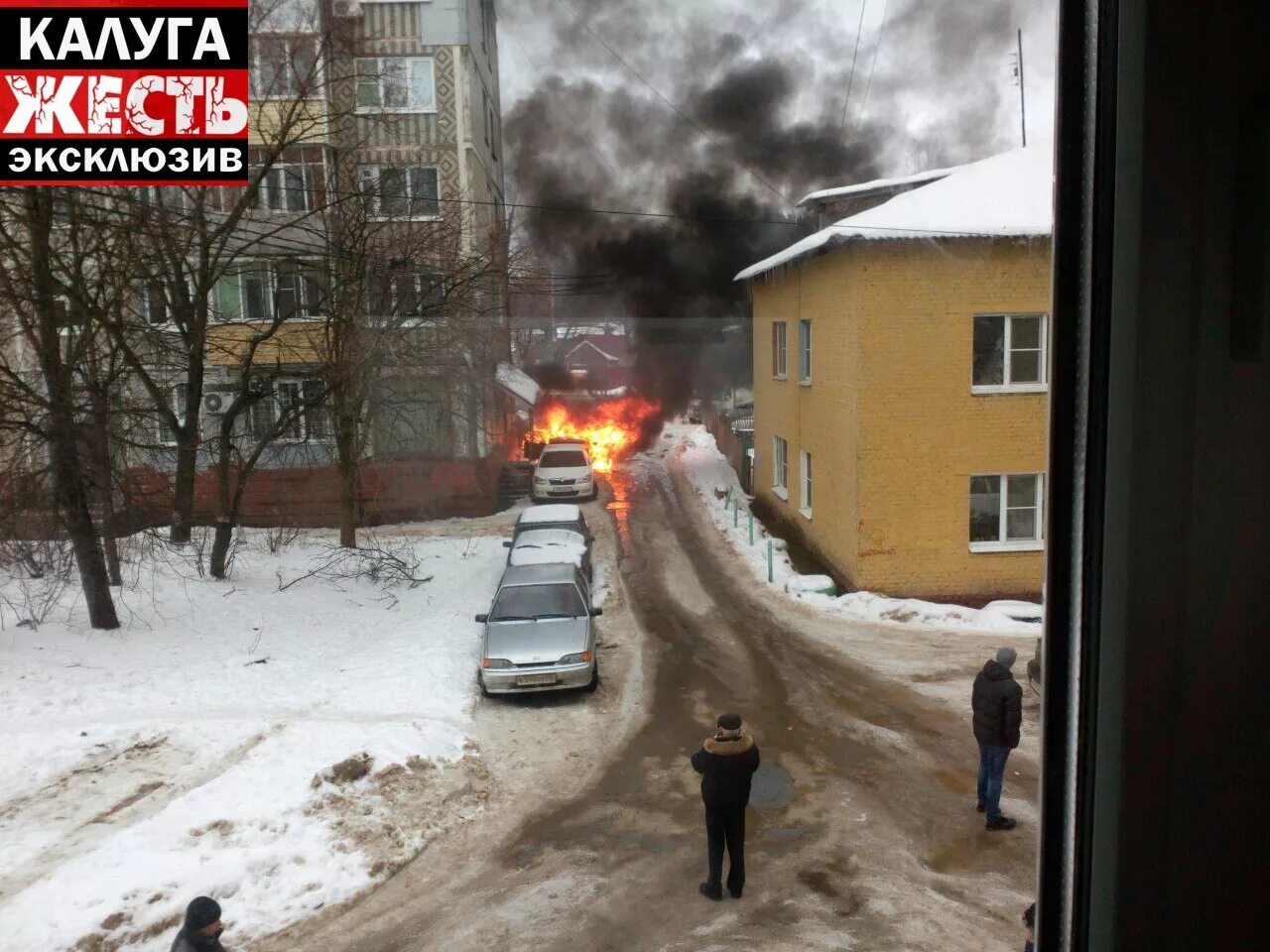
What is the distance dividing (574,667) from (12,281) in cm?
557

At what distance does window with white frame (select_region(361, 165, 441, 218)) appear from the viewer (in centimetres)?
1104

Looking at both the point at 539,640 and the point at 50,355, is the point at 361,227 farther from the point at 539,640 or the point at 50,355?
the point at 539,640

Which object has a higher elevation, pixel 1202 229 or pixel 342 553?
pixel 1202 229

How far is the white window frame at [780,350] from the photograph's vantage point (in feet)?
45.2

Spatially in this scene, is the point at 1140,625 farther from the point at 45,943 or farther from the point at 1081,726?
the point at 45,943

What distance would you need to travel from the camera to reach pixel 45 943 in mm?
4055

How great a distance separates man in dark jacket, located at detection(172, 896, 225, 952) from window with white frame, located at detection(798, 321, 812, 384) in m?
10.4

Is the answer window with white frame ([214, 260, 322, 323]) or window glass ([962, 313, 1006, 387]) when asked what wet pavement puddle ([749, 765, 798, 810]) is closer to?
window glass ([962, 313, 1006, 387])

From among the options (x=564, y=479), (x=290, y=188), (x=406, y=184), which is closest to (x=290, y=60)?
(x=290, y=188)

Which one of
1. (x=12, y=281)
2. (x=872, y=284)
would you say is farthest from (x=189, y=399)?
(x=872, y=284)

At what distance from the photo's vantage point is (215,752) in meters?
6.16

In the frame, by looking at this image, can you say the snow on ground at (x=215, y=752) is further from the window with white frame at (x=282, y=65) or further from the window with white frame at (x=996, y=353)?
the window with white frame at (x=996, y=353)

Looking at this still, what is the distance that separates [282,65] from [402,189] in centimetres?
326
